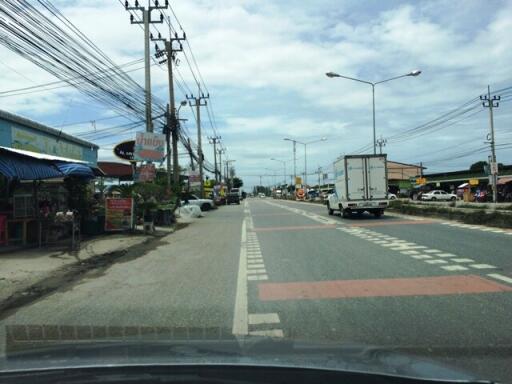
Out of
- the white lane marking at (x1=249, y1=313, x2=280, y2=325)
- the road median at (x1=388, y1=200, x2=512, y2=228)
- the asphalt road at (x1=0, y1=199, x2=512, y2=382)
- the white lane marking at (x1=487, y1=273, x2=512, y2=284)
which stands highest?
the road median at (x1=388, y1=200, x2=512, y2=228)

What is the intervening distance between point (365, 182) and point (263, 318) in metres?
21.8

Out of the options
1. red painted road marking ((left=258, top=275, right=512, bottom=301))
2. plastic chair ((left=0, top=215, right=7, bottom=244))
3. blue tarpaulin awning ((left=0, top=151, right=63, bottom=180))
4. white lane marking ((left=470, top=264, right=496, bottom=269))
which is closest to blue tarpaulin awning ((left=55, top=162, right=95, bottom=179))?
blue tarpaulin awning ((left=0, top=151, right=63, bottom=180))

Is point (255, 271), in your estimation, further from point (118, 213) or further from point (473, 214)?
point (473, 214)

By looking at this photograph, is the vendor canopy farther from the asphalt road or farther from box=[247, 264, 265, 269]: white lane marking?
box=[247, 264, 265, 269]: white lane marking

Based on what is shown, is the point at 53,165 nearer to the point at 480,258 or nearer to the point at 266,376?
the point at 480,258

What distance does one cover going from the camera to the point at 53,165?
54.6 ft

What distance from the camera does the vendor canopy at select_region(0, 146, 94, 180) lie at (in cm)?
1434

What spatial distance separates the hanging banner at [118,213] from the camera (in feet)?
67.5

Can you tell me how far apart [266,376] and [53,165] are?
49.2 feet

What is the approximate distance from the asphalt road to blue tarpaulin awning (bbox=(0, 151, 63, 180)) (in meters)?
3.75

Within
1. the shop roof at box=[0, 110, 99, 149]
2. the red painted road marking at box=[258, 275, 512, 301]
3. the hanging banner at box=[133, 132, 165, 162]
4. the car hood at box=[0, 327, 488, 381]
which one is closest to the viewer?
the car hood at box=[0, 327, 488, 381]

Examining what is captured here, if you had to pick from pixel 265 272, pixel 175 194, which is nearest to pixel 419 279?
pixel 265 272

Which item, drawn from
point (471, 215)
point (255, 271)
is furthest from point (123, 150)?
point (255, 271)

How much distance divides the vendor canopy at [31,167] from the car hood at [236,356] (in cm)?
1152
